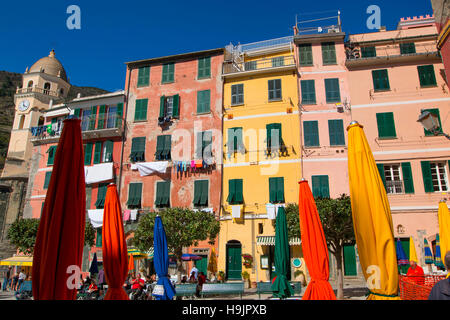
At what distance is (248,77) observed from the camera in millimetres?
24734

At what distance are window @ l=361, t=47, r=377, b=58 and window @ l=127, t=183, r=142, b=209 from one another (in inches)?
710

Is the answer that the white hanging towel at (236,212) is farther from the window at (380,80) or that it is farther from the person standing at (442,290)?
the person standing at (442,290)

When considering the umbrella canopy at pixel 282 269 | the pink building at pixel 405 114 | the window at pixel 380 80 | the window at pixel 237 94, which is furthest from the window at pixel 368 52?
the umbrella canopy at pixel 282 269

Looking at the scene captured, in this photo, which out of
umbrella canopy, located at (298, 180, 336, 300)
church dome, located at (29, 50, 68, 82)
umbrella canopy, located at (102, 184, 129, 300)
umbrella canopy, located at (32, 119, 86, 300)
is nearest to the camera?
umbrella canopy, located at (32, 119, 86, 300)

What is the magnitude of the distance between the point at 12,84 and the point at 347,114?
9690cm

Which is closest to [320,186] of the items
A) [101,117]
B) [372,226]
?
[372,226]

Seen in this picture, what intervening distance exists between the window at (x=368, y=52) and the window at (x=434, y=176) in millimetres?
8070

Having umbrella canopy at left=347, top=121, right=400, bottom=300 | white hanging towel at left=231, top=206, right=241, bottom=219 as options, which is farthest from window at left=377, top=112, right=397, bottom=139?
umbrella canopy at left=347, top=121, right=400, bottom=300

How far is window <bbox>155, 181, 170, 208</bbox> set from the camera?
23.5 metres

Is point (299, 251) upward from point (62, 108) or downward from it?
downward

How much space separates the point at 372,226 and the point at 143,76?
2469 cm

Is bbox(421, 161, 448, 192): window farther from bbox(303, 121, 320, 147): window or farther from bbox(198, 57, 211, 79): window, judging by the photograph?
bbox(198, 57, 211, 79): window
